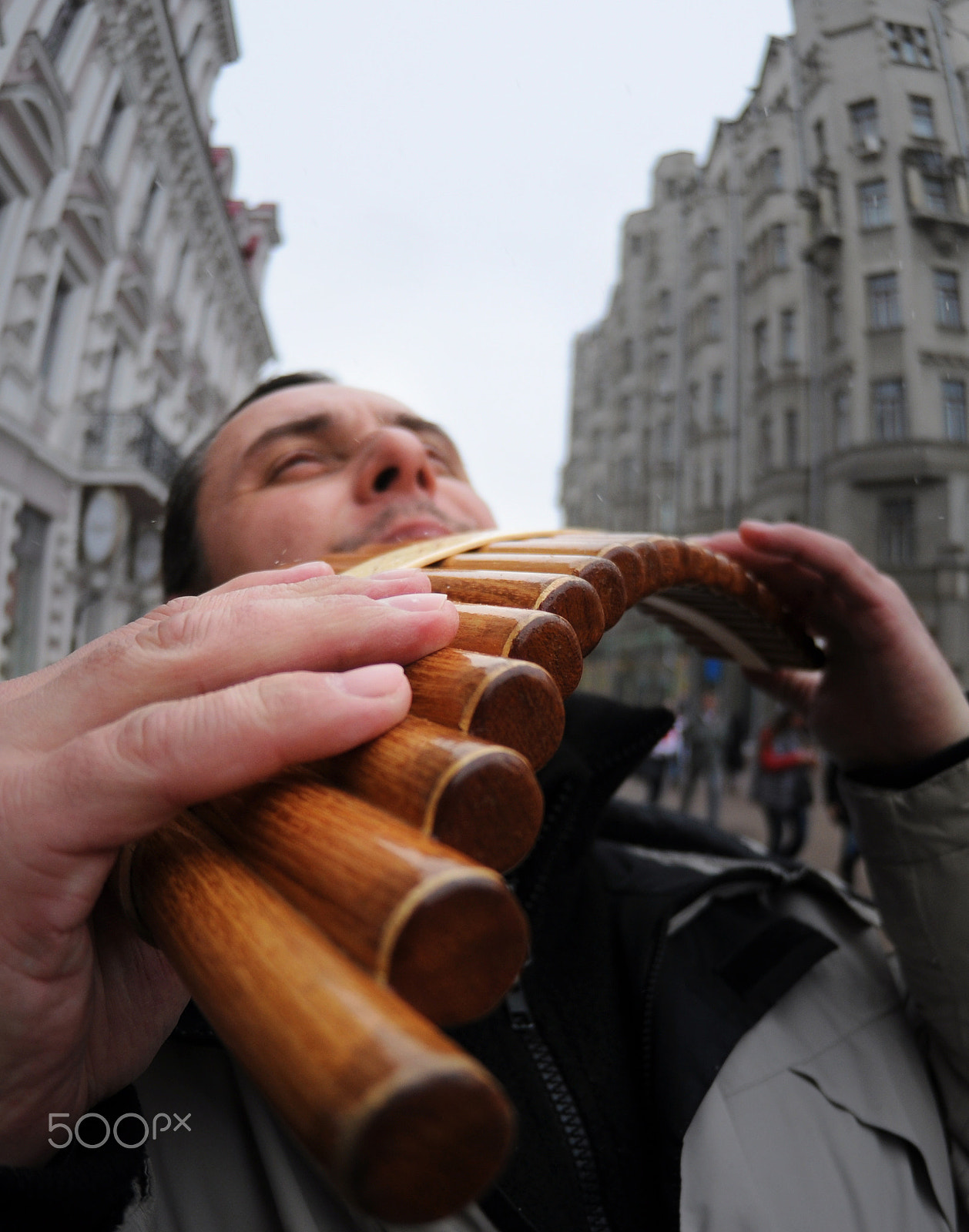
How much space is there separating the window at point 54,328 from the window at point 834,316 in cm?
265

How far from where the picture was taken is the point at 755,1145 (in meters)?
0.98

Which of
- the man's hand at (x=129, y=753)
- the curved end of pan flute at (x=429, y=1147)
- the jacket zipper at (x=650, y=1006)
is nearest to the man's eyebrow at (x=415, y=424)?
the man's hand at (x=129, y=753)

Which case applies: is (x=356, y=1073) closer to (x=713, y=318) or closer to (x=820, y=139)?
(x=820, y=139)

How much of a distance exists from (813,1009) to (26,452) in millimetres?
1883

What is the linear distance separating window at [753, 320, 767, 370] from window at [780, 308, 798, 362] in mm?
71

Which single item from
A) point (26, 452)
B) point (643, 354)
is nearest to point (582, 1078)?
point (26, 452)

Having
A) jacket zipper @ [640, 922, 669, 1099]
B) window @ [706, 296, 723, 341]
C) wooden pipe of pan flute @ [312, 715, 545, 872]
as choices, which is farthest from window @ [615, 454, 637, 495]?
wooden pipe of pan flute @ [312, 715, 545, 872]

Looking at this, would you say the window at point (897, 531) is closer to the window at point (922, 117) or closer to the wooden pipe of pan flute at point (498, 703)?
the window at point (922, 117)

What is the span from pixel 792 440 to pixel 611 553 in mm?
2198

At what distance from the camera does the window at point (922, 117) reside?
6.91 ft

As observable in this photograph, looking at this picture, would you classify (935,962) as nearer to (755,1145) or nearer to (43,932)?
(755,1145)

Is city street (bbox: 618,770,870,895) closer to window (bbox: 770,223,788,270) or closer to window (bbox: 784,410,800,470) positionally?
window (bbox: 784,410,800,470)

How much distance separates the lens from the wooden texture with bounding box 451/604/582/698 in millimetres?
599

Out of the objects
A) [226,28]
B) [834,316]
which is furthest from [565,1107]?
[834,316]
